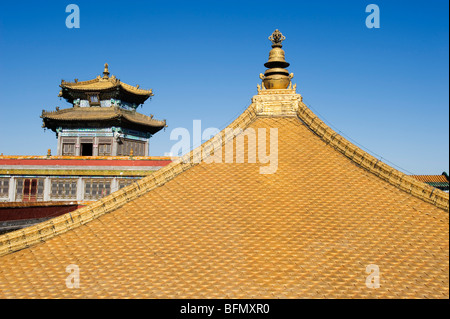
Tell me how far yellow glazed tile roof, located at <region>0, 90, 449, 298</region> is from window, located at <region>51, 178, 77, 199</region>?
15901 millimetres

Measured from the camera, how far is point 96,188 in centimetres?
2245

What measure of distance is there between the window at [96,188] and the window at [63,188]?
2.60 ft

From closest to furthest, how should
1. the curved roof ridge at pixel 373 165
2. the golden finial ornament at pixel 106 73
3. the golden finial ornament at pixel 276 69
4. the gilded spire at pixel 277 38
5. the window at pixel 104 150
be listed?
1. the curved roof ridge at pixel 373 165
2. the golden finial ornament at pixel 276 69
3. the gilded spire at pixel 277 38
4. the window at pixel 104 150
5. the golden finial ornament at pixel 106 73

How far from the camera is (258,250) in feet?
22.0

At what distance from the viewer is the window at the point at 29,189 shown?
2255 centimetres

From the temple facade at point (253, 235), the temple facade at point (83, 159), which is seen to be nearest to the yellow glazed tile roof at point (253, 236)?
the temple facade at point (253, 235)

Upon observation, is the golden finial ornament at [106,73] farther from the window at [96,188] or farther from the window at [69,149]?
the window at [96,188]

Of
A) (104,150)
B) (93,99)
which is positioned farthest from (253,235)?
(93,99)

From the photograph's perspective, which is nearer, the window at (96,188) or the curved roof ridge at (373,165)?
the curved roof ridge at (373,165)

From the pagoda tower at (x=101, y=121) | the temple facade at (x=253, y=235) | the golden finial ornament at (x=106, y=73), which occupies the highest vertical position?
the golden finial ornament at (x=106, y=73)

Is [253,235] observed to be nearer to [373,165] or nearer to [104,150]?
[373,165]

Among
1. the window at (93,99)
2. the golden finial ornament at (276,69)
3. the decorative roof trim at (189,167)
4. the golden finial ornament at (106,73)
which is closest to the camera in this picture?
the decorative roof trim at (189,167)

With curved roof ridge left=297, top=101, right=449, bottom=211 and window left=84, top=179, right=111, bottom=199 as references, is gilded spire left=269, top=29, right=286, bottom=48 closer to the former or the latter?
curved roof ridge left=297, top=101, right=449, bottom=211

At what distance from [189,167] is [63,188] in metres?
16.5
